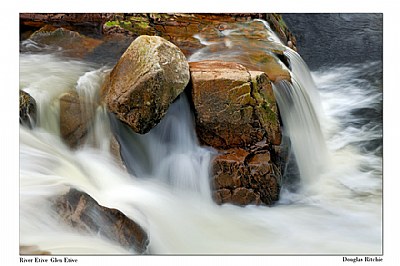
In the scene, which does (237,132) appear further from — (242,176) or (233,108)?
(242,176)

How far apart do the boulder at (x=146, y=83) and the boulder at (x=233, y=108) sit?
227mm

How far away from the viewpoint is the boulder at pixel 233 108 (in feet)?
16.3

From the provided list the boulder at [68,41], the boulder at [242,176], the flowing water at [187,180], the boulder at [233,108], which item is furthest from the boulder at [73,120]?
the boulder at [242,176]

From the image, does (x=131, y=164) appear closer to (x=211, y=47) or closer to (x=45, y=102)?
(x=45, y=102)

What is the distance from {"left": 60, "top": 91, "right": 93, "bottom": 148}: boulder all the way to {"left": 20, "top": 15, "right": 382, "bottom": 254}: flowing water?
70 millimetres

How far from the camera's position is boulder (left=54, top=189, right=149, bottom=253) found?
152 inches

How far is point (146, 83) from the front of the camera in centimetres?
474

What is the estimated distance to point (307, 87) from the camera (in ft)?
21.6

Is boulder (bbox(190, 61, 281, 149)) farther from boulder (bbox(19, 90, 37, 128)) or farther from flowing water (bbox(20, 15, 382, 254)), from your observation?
boulder (bbox(19, 90, 37, 128))

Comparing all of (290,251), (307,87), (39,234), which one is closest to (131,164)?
(39,234)

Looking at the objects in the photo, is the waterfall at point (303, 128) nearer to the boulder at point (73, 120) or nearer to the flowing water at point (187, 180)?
the flowing water at point (187, 180)

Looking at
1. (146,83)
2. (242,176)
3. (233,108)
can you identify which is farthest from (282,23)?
(146,83)

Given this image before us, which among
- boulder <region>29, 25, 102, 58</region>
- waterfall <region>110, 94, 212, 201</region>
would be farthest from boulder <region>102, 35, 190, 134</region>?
boulder <region>29, 25, 102, 58</region>

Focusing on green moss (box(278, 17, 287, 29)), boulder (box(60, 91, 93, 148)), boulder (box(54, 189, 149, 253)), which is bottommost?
boulder (box(54, 189, 149, 253))
